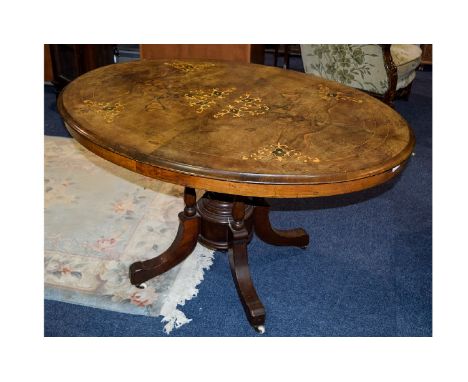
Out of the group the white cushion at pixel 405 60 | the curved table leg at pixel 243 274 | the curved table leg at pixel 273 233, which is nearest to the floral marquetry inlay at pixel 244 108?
the curved table leg at pixel 243 274

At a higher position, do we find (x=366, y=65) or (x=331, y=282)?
(x=366, y=65)

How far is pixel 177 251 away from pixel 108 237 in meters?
0.45

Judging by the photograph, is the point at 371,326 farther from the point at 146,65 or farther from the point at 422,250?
the point at 146,65

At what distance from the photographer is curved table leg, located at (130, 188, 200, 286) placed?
2.04 m

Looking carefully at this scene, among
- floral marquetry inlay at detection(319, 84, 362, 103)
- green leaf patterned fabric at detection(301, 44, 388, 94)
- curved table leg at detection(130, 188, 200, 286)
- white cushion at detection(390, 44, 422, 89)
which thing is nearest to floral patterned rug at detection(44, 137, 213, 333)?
curved table leg at detection(130, 188, 200, 286)

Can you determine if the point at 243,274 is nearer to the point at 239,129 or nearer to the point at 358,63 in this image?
the point at 239,129

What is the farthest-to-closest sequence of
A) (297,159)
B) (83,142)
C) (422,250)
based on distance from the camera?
(422,250)
(83,142)
(297,159)

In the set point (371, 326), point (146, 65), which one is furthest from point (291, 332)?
point (146, 65)

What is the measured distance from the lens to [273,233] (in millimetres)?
2281

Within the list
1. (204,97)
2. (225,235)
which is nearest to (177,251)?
(225,235)

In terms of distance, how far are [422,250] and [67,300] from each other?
1.69 metres

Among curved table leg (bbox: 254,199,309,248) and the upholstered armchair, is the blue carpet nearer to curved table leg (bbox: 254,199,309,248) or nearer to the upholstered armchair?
curved table leg (bbox: 254,199,309,248)

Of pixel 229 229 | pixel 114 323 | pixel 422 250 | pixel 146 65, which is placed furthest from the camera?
pixel 422 250

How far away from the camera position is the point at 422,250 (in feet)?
7.92
